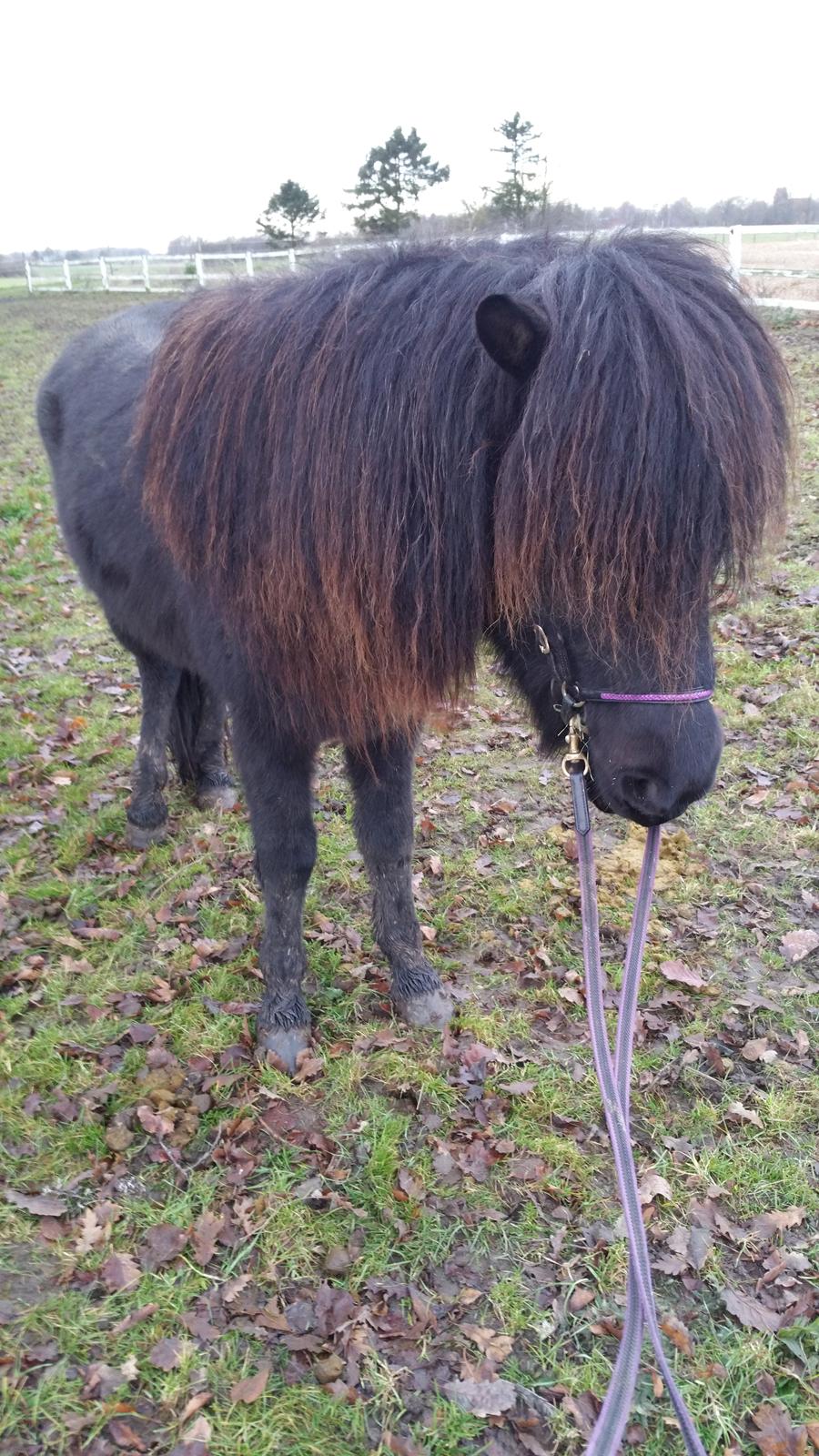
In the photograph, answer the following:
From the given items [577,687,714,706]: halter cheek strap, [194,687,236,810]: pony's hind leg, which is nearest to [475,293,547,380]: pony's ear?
[577,687,714,706]: halter cheek strap

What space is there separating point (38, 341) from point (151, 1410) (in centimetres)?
2000

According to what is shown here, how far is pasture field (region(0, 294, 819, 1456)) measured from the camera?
2.13 m

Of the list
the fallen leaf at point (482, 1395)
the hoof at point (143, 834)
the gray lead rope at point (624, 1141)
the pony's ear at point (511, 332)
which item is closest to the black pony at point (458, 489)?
the pony's ear at point (511, 332)

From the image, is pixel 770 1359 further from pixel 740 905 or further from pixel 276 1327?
pixel 740 905

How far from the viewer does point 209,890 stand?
3.98 meters

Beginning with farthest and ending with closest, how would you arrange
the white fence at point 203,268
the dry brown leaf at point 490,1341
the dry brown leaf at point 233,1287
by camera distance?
the white fence at point 203,268
the dry brown leaf at point 233,1287
the dry brown leaf at point 490,1341

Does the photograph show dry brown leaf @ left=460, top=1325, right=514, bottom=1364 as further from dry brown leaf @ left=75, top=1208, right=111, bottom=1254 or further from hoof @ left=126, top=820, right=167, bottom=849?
hoof @ left=126, top=820, right=167, bottom=849

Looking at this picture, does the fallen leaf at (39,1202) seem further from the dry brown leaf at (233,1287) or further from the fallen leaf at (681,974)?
the fallen leaf at (681,974)

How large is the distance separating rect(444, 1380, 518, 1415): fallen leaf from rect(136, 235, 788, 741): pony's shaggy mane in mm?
1696

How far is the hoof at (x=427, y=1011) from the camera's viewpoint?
3.24m

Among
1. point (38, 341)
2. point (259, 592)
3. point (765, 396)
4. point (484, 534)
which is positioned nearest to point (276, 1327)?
point (259, 592)

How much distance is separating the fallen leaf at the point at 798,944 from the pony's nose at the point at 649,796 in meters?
1.87

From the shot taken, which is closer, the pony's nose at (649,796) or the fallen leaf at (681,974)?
the pony's nose at (649,796)

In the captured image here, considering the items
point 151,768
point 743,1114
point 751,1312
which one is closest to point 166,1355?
point 751,1312
